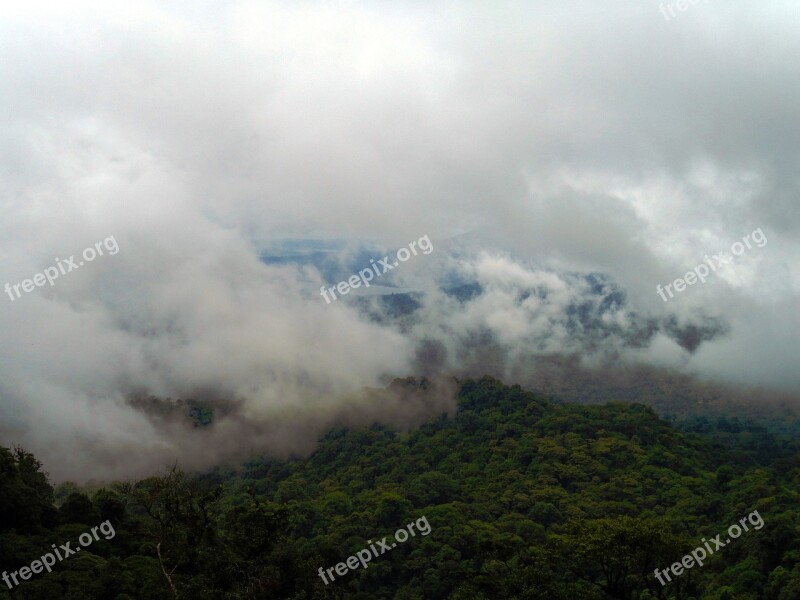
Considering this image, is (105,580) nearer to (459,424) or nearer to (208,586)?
(208,586)

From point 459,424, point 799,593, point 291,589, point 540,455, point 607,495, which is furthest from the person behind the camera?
point 459,424

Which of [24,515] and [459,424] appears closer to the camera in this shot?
[24,515]

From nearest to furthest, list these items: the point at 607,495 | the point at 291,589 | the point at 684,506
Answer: the point at 291,589
the point at 684,506
the point at 607,495

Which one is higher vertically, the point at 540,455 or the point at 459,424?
the point at 459,424

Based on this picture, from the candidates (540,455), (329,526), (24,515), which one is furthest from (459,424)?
(24,515)

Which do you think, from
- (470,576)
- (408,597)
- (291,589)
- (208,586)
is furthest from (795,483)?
(208,586)

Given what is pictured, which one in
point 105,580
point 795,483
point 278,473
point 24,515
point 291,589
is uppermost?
point 278,473
